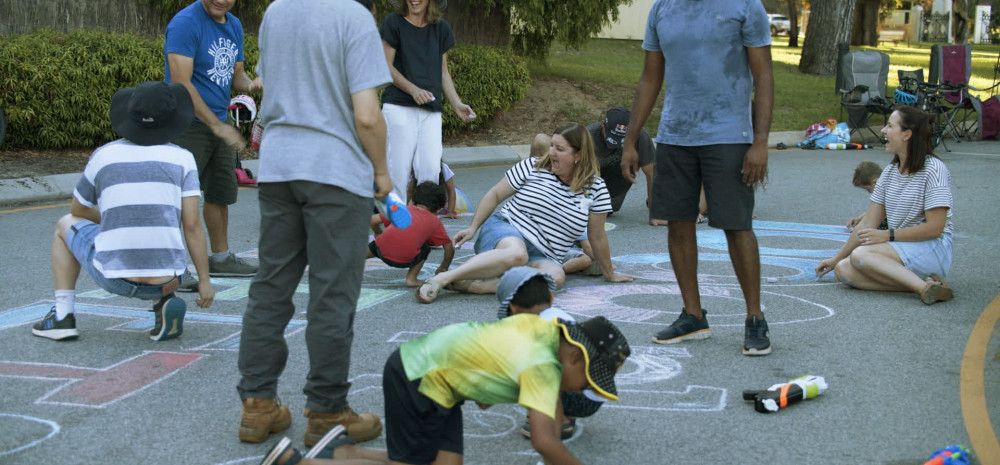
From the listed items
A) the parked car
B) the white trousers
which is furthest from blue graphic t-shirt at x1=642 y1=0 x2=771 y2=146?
the parked car

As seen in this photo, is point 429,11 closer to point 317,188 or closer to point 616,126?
point 616,126

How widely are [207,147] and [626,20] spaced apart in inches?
1346

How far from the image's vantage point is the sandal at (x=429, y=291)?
663 centimetres

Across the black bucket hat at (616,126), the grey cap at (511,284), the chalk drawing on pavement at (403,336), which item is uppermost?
the grey cap at (511,284)

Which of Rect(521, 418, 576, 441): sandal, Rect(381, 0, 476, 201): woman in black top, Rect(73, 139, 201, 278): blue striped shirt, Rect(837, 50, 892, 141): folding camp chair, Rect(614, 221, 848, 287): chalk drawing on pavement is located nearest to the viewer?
Rect(521, 418, 576, 441): sandal

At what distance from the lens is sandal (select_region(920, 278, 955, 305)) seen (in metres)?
6.70

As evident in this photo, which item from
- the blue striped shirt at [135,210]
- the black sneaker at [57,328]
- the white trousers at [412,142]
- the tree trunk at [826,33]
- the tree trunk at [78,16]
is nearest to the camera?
the blue striped shirt at [135,210]

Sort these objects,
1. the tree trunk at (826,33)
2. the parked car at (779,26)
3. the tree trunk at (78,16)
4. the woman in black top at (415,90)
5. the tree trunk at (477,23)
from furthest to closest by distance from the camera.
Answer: the parked car at (779,26), the tree trunk at (826,33), the tree trunk at (477,23), the tree trunk at (78,16), the woman in black top at (415,90)

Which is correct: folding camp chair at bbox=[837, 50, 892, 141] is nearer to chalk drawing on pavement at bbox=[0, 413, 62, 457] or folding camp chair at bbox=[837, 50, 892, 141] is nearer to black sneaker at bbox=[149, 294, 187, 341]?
black sneaker at bbox=[149, 294, 187, 341]

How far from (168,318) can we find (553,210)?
240 cm

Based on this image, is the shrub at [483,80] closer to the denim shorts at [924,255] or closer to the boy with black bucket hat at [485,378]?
the denim shorts at [924,255]

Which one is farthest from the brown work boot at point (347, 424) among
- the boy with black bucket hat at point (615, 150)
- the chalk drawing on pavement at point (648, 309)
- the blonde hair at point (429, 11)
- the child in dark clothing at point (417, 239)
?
the blonde hair at point (429, 11)

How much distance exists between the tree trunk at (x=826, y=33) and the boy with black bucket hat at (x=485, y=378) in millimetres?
23752

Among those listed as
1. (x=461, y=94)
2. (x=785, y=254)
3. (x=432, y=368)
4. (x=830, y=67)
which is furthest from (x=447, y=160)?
(x=830, y=67)
